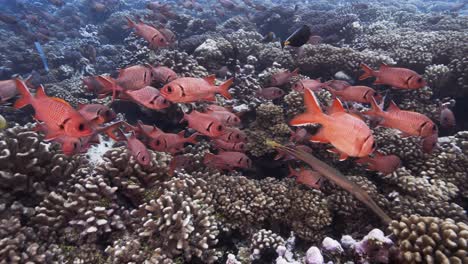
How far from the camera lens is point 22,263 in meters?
3.40

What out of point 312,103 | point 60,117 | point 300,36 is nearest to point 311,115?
point 312,103

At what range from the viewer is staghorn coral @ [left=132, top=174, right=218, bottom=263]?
12.5ft

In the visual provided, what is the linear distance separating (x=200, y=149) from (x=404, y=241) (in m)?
3.84

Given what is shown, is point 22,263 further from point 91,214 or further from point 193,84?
point 193,84

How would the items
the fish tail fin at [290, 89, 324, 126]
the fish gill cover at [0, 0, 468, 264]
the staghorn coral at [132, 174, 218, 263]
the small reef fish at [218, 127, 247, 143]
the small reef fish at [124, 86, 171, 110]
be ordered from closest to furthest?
1. the fish tail fin at [290, 89, 324, 126]
2. the fish gill cover at [0, 0, 468, 264]
3. the staghorn coral at [132, 174, 218, 263]
4. the small reef fish at [124, 86, 171, 110]
5. the small reef fish at [218, 127, 247, 143]

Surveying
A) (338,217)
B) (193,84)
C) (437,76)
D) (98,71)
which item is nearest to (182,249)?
(193,84)

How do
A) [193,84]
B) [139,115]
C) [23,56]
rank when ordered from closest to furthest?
[193,84], [139,115], [23,56]

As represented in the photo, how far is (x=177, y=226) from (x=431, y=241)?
2.93m

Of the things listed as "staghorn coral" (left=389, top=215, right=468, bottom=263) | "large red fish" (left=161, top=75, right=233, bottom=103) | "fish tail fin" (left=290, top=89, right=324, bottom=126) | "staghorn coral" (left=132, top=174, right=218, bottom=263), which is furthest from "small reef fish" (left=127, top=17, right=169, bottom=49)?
"staghorn coral" (left=389, top=215, right=468, bottom=263)

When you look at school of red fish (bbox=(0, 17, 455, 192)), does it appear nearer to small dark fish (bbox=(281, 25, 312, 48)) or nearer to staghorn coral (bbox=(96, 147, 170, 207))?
staghorn coral (bbox=(96, 147, 170, 207))

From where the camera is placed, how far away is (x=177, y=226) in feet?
12.5

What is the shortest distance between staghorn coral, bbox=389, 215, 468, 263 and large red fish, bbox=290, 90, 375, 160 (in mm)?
1433

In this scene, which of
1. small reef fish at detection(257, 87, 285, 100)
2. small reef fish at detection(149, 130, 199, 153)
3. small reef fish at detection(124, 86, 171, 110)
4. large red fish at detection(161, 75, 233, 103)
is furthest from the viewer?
small reef fish at detection(257, 87, 285, 100)

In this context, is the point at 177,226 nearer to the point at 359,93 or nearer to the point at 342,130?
the point at 342,130
